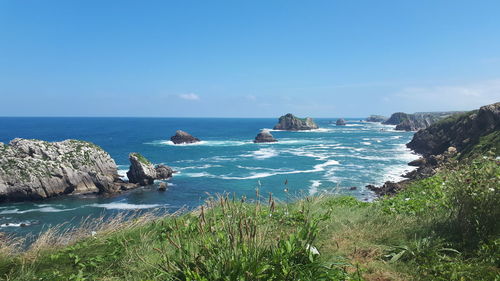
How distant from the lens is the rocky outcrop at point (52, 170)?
1662 inches

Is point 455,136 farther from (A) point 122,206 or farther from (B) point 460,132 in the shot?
(A) point 122,206

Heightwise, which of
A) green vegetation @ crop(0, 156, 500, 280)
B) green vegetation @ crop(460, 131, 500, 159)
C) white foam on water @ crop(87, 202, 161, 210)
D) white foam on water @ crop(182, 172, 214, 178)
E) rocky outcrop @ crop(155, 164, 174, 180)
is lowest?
white foam on water @ crop(87, 202, 161, 210)

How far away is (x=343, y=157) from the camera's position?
2931 inches

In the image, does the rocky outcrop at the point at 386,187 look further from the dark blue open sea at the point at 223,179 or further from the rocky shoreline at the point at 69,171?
the dark blue open sea at the point at 223,179

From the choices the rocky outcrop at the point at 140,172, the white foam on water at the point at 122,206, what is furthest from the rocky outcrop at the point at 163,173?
the white foam on water at the point at 122,206

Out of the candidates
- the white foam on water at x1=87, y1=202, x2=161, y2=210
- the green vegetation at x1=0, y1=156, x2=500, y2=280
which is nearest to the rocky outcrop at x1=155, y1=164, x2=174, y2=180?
the white foam on water at x1=87, y1=202, x2=161, y2=210

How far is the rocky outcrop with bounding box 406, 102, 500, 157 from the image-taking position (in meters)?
60.5

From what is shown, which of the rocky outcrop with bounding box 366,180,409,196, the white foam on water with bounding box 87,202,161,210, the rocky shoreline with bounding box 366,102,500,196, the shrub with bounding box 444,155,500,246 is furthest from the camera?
the rocky shoreline with bounding box 366,102,500,196

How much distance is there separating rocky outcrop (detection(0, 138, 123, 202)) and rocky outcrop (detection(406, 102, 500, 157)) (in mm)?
65672

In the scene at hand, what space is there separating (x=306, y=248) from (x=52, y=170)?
5071 centimetres

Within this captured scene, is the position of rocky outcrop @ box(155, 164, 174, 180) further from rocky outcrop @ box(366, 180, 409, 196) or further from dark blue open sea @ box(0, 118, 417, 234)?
rocky outcrop @ box(366, 180, 409, 196)

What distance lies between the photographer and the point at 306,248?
4.50 metres

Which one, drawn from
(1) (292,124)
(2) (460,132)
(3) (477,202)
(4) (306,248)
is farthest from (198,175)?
(1) (292,124)

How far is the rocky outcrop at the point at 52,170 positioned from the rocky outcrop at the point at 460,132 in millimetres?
65672
